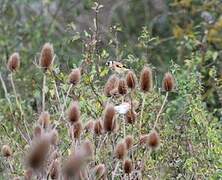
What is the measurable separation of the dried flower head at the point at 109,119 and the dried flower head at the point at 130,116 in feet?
0.89

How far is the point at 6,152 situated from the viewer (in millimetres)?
2232

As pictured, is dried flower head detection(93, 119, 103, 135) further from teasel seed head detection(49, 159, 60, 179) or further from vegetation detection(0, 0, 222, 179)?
teasel seed head detection(49, 159, 60, 179)

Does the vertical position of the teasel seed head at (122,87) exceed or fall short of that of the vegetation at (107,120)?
it exceeds it

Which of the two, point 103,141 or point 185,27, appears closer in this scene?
point 103,141

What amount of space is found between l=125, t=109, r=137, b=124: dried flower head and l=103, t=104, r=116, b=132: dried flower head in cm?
27

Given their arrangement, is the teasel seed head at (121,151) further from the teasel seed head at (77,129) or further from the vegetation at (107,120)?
the teasel seed head at (77,129)

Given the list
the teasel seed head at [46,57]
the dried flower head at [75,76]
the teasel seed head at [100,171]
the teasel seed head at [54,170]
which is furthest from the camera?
the dried flower head at [75,76]

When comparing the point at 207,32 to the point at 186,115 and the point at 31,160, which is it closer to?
the point at 186,115

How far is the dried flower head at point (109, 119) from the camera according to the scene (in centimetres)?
207

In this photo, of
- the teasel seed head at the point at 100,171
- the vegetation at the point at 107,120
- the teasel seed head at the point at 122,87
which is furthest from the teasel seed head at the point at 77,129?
the teasel seed head at the point at 122,87

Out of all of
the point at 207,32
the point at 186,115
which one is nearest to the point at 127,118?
the point at 186,115

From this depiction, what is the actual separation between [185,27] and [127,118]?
4.37m

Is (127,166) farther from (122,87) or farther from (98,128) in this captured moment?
(122,87)

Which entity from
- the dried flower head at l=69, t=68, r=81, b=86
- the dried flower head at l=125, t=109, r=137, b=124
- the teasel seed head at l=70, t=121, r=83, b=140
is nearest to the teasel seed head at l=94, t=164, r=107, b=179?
the teasel seed head at l=70, t=121, r=83, b=140
